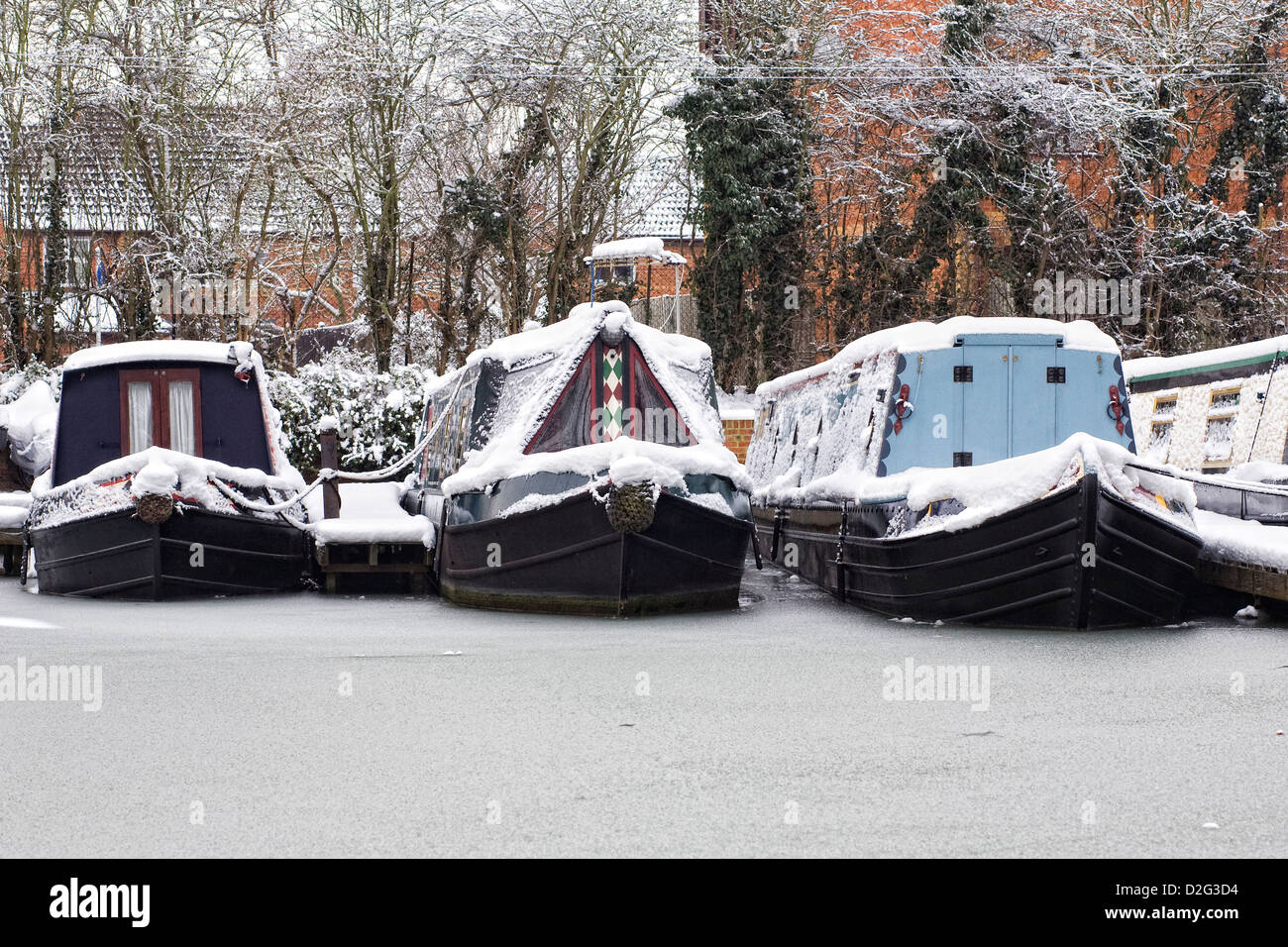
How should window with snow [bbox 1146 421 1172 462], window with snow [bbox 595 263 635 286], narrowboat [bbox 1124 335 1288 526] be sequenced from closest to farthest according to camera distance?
1. narrowboat [bbox 1124 335 1288 526]
2. window with snow [bbox 1146 421 1172 462]
3. window with snow [bbox 595 263 635 286]

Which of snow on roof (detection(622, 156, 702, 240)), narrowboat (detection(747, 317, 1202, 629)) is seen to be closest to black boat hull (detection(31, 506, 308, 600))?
narrowboat (detection(747, 317, 1202, 629))

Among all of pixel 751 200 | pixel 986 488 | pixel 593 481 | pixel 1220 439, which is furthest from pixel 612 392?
pixel 751 200

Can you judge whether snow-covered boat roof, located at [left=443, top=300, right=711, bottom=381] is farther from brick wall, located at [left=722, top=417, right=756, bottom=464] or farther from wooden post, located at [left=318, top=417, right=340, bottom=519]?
brick wall, located at [left=722, top=417, right=756, bottom=464]

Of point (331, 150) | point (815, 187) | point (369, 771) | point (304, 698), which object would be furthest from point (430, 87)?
point (369, 771)

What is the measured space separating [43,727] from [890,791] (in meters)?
3.66

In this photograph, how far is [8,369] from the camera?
23.1m

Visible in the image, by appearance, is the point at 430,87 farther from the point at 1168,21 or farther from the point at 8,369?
the point at 1168,21

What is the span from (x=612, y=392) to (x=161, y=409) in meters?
4.59

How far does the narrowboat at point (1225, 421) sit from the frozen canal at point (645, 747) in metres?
3.12

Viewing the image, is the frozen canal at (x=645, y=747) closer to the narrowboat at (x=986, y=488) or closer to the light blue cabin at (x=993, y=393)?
the narrowboat at (x=986, y=488)

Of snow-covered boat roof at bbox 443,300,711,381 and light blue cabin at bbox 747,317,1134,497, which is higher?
snow-covered boat roof at bbox 443,300,711,381

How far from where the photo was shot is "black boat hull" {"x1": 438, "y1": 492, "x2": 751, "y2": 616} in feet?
36.1

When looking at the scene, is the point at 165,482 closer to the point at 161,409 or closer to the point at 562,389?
the point at 161,409

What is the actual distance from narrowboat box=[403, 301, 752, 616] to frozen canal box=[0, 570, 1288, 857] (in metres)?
1.30
